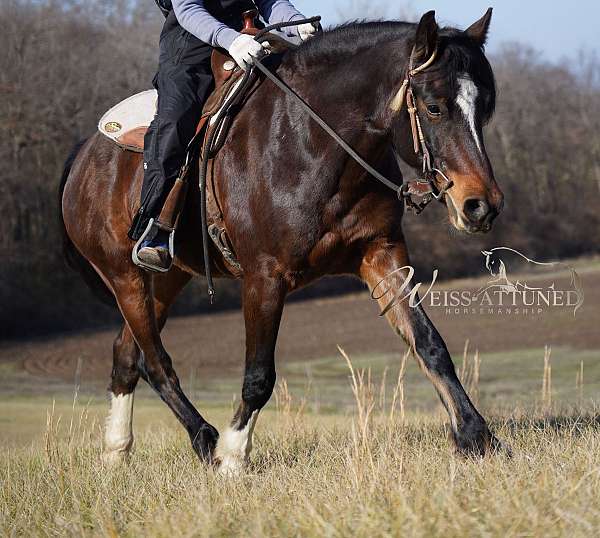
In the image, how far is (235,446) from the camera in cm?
576

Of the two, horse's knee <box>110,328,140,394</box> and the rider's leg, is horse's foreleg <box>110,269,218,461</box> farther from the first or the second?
the rider's leg

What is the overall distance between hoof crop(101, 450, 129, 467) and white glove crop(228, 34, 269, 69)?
266cm

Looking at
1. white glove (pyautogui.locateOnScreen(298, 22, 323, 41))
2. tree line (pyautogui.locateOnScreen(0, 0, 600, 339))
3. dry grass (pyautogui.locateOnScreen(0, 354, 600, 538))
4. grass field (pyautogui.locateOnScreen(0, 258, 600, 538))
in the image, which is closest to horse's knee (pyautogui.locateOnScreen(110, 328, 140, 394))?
grass field (pyautogui.locateOnScreen(0, 258, 600, 538))

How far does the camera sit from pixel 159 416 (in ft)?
42.8

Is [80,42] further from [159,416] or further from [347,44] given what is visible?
[347,44]

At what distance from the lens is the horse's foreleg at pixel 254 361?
560cm

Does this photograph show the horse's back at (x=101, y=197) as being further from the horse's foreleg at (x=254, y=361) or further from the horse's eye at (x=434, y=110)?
the horse's eye at (x=434, y=110)

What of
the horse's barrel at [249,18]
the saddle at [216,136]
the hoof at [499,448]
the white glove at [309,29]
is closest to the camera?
the hoof at [499,448]

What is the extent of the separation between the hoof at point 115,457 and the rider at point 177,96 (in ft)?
4.40

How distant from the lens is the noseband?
195 inches

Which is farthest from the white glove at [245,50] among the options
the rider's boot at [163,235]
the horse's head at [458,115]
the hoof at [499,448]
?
the hoof at [499,448]

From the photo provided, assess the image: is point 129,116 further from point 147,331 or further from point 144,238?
point 147,331

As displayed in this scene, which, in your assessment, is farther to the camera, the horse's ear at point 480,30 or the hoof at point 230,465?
the hoof at point 230,465

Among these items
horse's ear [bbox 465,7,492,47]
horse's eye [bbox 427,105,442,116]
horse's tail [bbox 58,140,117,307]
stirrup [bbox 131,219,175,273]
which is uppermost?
horse's ear [bbox 465,7,492,47]
